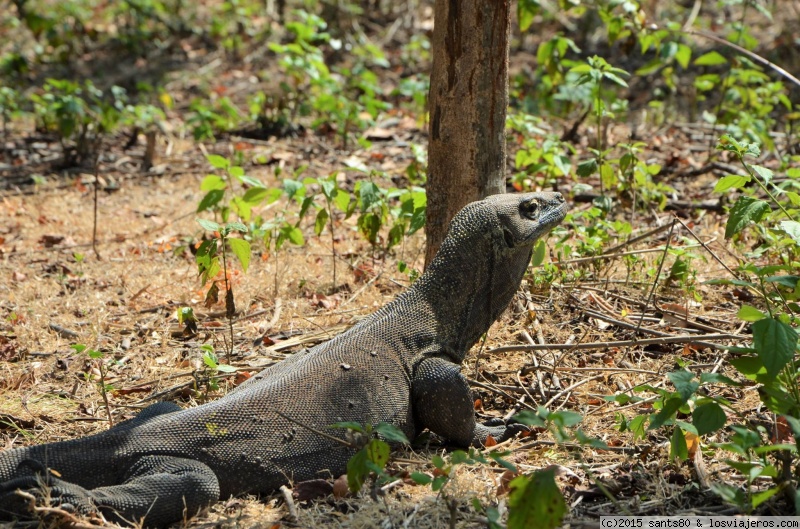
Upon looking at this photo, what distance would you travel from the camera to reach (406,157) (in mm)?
10398

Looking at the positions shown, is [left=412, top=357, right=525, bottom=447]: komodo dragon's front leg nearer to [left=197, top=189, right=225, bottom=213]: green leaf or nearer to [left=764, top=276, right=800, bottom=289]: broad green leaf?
[left=764, top=276, right=800, bottom=289]: broad green leaf

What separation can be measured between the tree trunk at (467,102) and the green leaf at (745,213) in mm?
1711

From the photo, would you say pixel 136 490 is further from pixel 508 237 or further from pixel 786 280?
pixel 786 280

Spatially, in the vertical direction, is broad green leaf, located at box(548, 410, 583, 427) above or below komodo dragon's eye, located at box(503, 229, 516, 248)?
below

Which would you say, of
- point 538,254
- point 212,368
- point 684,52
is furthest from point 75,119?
point 538,254

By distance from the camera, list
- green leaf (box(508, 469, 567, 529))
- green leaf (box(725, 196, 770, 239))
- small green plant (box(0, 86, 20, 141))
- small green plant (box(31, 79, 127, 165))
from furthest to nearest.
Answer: small green plant (box(0, 86, 20, 141)), small green plant (box(31, 79, 127, 165)), green leaf (box(725, 196, 770, 239)), green leaf (box(508, 469, 567, 529))

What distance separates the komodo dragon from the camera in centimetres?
392

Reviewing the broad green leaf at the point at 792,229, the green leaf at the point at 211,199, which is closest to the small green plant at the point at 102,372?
the green leaf at the point at 211,199

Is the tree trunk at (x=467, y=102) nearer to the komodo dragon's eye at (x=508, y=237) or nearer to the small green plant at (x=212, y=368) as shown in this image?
the komodo dragon's eye at (x=508, y=237)

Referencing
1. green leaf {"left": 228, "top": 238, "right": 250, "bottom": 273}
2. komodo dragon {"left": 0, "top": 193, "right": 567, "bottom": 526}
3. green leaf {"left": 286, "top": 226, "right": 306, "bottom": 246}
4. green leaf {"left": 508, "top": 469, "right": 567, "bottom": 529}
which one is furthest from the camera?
green leaf {"left": 286, "top": 226, "right": 306, "bottom": 246}

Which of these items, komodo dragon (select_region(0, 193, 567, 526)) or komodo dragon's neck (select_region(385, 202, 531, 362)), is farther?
komodo dragon's neck (select_region(385, 202, 531, 362))

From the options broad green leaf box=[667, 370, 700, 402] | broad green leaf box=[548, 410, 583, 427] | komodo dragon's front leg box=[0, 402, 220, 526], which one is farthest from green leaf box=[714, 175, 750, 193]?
komodo dragon's front leg box=[0, 402, 220, 526]

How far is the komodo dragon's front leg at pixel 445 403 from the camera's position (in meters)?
4.60

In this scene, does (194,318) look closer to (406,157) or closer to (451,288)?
(451,288)
